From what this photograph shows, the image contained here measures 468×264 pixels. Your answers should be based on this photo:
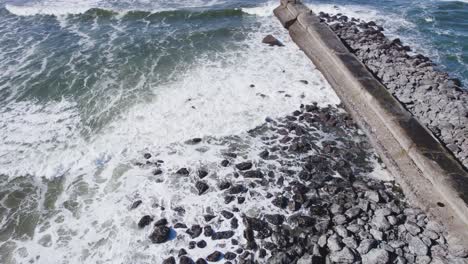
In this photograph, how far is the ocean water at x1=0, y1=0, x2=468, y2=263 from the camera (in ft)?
29.8

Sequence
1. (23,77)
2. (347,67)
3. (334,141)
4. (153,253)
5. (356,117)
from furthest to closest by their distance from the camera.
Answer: (23,77) < (347,67) < (356,117) < (334,141) < (153,253)

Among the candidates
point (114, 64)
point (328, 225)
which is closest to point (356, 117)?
point (328, 225)

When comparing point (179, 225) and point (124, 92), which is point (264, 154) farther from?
point (124, 92)

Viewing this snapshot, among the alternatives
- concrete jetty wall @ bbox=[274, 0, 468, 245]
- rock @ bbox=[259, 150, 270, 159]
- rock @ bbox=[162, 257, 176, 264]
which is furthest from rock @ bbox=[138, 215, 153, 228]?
concrete jetty wall @ bbox=[274, 0, 468, 245]

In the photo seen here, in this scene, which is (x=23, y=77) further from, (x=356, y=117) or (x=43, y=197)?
(x=356, y=117)

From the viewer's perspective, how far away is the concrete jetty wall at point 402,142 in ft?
27.6

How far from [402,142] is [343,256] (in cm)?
393

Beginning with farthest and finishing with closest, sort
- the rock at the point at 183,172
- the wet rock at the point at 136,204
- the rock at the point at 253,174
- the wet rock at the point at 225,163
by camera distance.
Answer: the wet rock at the point at 225,163
the rock at the point at 183,172
the rock at the point at 253,174
the wet rock at the point at 136,204

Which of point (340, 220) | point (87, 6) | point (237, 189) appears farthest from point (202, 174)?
point (87, 6)

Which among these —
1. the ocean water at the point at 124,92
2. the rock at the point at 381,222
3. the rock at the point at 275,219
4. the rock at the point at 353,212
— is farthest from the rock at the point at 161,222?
the rock at the point at 381,222

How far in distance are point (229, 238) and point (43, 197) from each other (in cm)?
509

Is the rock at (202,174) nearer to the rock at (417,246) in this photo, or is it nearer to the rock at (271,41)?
the rock at (417,246)

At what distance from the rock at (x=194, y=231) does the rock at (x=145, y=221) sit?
97cm

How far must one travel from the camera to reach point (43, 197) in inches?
382
